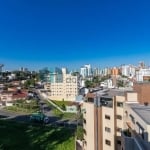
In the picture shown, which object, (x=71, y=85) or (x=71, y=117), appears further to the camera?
(x=71, y=85)

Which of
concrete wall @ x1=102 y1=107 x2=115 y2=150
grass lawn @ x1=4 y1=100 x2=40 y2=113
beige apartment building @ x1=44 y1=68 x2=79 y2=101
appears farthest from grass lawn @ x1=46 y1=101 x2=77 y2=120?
concrete wall @ x1=102 y1=107 x2=115 y2=150

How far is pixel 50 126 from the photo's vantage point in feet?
72.4

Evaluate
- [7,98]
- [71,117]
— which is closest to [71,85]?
[7,98]

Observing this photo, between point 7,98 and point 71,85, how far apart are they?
8.56 m

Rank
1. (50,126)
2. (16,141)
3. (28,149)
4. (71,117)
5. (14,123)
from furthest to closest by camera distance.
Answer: (71,117) < (14,123) < (50,126) < (16,141) < (28,149)

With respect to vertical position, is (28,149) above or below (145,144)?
below

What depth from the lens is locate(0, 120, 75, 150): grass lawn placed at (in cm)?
1780

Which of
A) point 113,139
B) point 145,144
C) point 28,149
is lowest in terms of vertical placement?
point 28,149

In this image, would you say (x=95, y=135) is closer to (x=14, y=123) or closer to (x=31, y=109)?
(x=14, y=123)

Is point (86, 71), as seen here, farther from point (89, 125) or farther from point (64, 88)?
point (89, 125)

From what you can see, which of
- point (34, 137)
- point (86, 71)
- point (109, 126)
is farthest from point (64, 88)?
point (86, 71)

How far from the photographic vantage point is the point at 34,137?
19719 mm

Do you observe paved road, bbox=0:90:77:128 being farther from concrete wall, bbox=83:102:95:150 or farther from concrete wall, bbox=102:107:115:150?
concrete wall, bbox=102:107:115:150

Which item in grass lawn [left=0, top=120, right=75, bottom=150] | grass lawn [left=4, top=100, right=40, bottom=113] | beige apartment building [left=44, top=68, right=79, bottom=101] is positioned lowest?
grass lawn [left=0, top=120, right=75, bottom=150]
